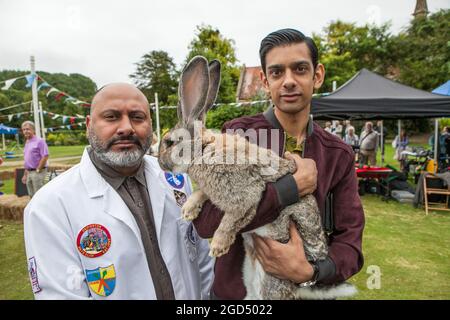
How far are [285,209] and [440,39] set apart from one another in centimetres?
3823

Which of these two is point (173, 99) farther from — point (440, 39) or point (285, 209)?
point (440, 39)

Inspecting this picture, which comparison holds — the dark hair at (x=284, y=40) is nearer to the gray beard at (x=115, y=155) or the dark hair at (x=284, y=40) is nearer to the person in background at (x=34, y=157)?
the gray beard at (x=115, y=155)

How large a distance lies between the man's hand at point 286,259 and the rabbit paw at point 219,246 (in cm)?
20

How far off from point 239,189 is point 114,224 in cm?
76

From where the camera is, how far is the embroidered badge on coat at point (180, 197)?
79.6 inches

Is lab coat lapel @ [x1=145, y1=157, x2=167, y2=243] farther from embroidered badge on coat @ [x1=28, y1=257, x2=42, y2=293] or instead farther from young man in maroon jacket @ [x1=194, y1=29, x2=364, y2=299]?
embroidered badge on coat @ [x1=28, y1=257, x2=42, y2=293]

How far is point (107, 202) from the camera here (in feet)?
5.72

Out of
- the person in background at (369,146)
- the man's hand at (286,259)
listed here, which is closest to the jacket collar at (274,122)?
the man's hand at (286,259)

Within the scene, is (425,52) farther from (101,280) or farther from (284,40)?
(101,280)

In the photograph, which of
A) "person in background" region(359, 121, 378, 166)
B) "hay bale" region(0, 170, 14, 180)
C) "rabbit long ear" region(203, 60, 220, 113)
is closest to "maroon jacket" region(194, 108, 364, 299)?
"rabbit long ear" region(203, 60, 220, 113)

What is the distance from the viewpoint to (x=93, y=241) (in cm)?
164
